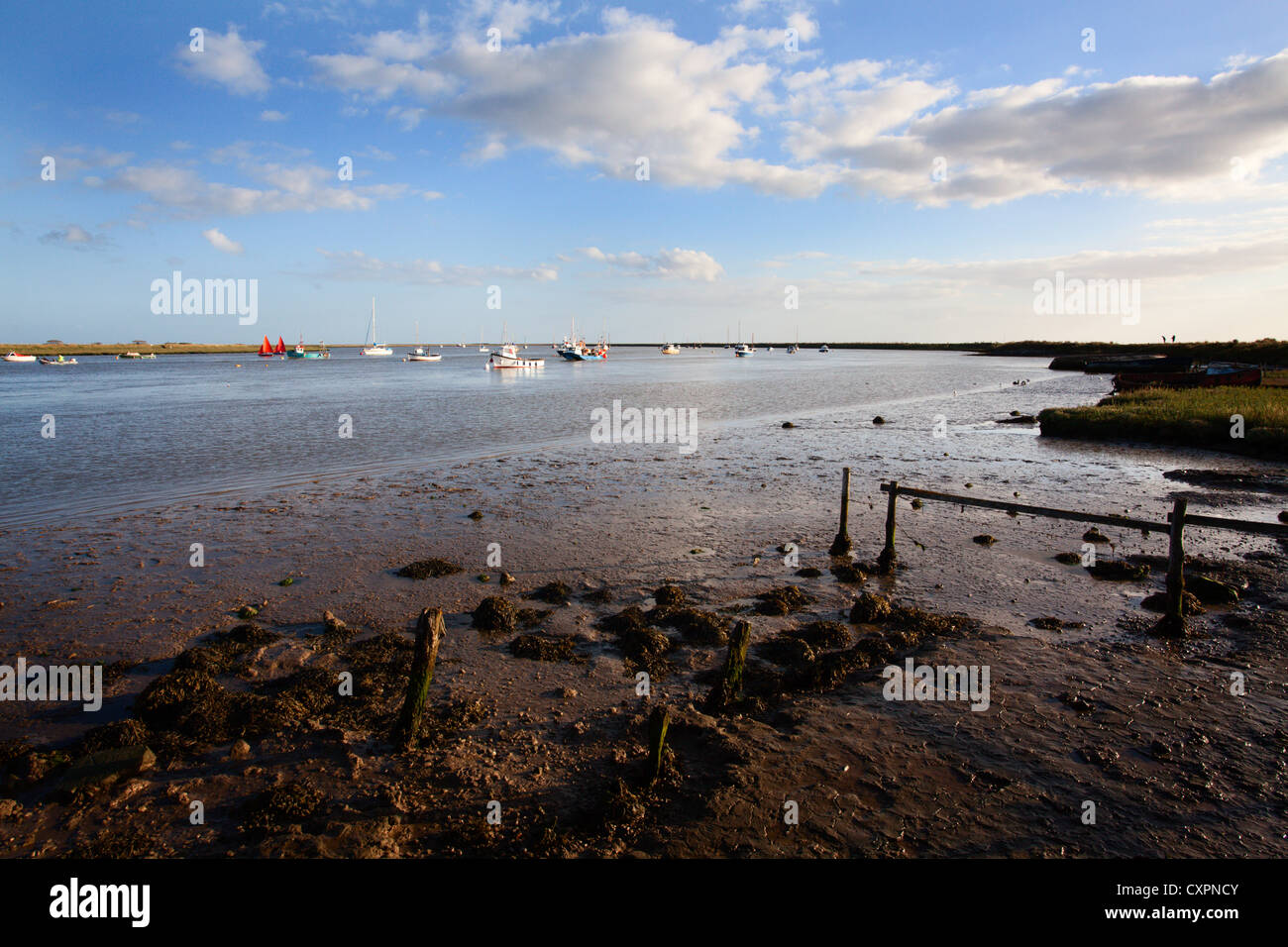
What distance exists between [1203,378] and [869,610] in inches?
2290

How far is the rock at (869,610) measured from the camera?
12.8 m

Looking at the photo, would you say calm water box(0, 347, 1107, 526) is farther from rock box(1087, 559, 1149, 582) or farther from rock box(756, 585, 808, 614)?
rock box(756, 585, 808, 614)

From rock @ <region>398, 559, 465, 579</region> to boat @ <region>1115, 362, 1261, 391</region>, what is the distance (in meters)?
56.7

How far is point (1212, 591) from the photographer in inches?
542

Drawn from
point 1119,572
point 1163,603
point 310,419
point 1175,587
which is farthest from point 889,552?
point 310,419

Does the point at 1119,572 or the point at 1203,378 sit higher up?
the point at 1203,378

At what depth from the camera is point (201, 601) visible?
13.8m

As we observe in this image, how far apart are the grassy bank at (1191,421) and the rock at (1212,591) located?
72.3 feet

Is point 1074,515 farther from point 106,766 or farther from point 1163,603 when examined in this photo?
point 106,766

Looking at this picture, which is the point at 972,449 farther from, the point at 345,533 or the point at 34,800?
the point at 34,800

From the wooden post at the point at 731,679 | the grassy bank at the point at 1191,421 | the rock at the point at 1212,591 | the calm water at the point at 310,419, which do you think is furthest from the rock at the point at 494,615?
the grassy bank at the point at 1191,421

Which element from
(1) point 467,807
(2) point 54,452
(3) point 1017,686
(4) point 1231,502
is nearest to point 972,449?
(4) point 1231,502

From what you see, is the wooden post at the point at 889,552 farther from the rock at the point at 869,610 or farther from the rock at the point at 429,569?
the rock at the point at 429,569
